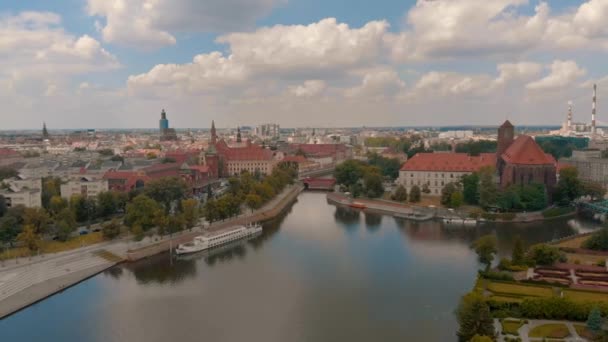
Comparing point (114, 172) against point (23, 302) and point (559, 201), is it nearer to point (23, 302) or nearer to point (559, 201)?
point (23, 302)

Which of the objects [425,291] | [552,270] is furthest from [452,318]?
[552,270]

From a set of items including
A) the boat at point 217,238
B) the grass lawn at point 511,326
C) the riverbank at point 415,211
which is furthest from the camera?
the riverbank at point 415,211

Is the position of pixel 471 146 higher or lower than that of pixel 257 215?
higher

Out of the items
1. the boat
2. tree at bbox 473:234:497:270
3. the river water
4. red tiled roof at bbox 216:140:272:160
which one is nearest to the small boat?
the river water

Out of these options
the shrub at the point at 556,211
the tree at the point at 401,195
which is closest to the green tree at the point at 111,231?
the tree at the point at 401,195

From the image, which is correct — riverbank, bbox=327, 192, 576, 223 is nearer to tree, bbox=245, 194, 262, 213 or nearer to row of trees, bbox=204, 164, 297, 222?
row of trees, bbox=204, 164, 297, 222

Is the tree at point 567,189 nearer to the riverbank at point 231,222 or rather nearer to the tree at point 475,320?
the riverbank at point 231,222

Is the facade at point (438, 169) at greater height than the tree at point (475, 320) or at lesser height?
greater
